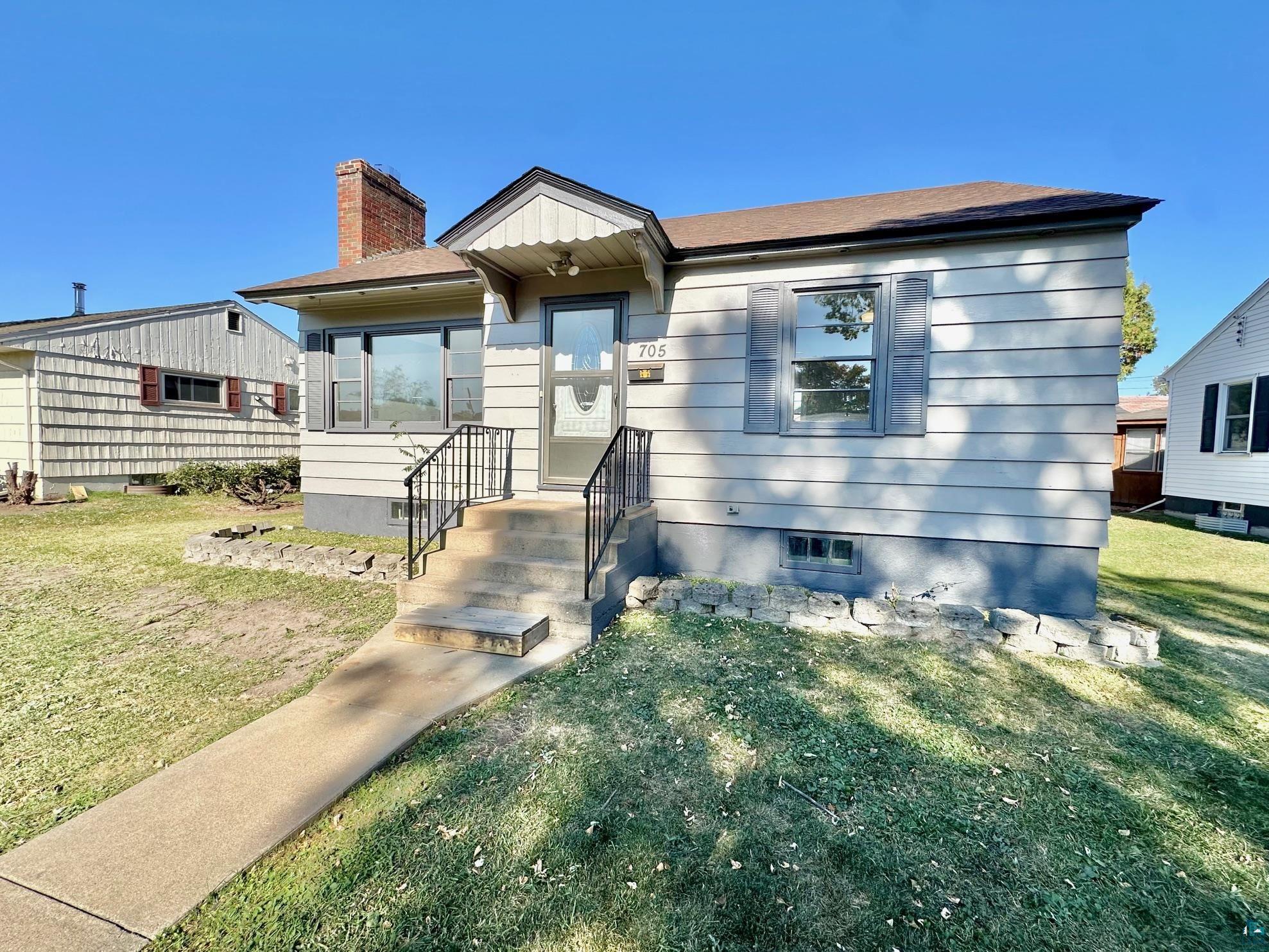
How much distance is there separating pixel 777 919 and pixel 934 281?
4.85 meters

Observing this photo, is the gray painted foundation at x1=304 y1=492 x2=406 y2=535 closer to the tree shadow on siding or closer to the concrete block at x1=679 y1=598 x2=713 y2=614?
the concrete block at x1=679 y1=598 x2=713 y2=614

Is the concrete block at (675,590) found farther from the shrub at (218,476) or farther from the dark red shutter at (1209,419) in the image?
the dark red shutter at (1209,419)

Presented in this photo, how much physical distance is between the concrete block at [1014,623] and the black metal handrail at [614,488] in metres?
2.99

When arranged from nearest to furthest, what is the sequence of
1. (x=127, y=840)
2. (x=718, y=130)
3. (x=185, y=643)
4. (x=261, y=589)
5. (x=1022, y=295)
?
(x=127, y=840)
(x=185, y=643)
(x=1022, y=295)
(x=261, y=589)
(x=718, y=130)

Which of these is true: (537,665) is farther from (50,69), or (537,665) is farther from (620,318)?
(50,69)

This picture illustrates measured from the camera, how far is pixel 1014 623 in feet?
12.8

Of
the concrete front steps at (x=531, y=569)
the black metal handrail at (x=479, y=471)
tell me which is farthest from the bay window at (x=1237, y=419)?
the black metal handrail at (x=479, y=471)

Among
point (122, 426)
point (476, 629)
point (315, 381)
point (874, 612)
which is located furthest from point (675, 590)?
point (122, 426)

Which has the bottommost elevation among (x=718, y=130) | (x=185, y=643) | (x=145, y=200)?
(x=185, y=643)

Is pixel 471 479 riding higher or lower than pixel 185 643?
higher

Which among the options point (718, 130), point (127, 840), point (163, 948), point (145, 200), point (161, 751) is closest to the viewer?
point (163, 948)

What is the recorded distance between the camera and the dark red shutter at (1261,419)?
9.25m

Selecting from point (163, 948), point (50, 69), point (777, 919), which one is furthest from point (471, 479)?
point (50, 69)

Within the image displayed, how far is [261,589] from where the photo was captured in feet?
16.4
